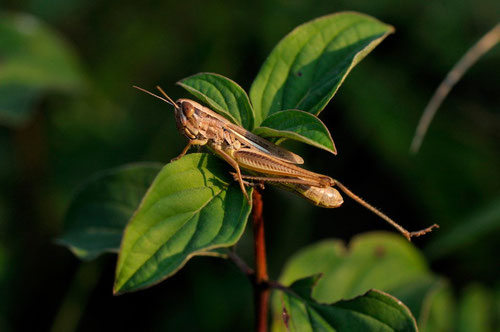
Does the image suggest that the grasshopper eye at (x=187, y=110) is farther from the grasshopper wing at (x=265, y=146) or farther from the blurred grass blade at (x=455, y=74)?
the blurred grass blade at (x=455, y=74)

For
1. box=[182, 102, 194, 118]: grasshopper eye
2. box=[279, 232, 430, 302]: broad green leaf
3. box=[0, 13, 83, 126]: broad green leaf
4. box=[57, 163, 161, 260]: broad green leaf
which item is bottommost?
box=[0, 13, 83, 126]: broad green leaf

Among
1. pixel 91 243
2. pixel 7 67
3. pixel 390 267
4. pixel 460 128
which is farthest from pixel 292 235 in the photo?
pixel 7 67

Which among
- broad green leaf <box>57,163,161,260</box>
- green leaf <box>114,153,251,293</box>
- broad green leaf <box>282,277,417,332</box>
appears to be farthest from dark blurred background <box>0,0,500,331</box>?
green leaf <box>114,153,251,293</box>

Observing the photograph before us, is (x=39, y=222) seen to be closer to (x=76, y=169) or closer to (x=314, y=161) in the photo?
(x=76, y=169)

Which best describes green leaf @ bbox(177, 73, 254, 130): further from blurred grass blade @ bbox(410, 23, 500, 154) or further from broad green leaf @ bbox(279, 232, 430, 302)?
blurred grass blade @ bbox(410, 23, 500, 154)

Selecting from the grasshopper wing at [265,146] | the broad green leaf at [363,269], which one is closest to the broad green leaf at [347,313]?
the grasshopper wing at [265,146]

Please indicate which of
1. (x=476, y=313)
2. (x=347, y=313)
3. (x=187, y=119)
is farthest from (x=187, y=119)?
(x=476, y=313)
